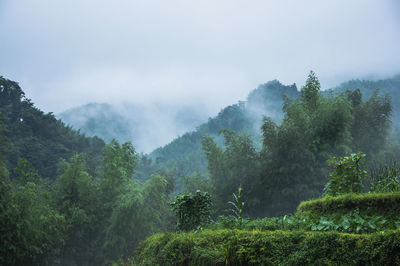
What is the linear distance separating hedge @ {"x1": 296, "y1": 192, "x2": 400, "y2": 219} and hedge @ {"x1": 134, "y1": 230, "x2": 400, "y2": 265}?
223 centimetres

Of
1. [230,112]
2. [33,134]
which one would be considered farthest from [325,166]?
Answer: [230,112]

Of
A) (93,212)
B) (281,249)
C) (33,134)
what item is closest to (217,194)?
(93,212)

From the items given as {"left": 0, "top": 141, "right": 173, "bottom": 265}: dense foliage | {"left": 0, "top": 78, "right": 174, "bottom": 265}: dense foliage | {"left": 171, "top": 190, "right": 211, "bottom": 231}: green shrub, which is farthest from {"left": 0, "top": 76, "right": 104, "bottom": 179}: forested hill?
{"left": 171, "top": 190, "right": 211, "bottom": 231}: green shrub

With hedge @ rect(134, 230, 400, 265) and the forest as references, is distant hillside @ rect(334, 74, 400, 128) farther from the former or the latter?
hedge @ rect(134, 230, 400, 265)

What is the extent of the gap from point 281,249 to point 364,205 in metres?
2.78

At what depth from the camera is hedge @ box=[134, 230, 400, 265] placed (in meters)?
2.97

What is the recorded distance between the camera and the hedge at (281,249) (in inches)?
117

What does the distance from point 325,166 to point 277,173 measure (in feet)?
10.5

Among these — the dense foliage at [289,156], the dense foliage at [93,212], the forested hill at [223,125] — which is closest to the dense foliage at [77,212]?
the dense foliage at [93,212]

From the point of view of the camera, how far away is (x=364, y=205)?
5719 millimetres

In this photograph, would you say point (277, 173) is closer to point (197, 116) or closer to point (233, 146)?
point (233, 146)

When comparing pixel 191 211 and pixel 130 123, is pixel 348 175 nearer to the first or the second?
pixel 191 211

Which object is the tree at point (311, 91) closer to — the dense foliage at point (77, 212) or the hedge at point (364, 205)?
the dense foliage at point (77, 212)

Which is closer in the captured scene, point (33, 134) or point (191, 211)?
point (191, 211)
